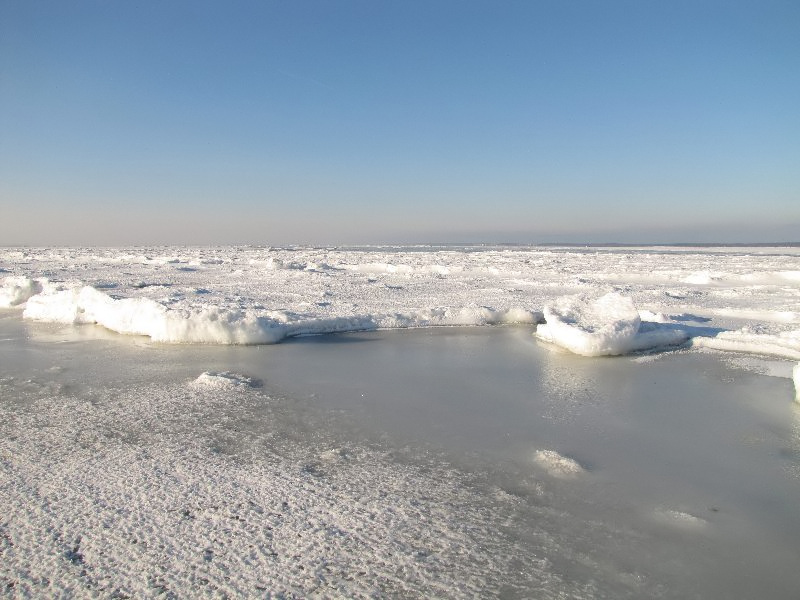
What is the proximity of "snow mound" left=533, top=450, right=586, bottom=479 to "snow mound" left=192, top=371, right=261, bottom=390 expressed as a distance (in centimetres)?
280

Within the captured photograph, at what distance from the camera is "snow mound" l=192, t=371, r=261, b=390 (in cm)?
497

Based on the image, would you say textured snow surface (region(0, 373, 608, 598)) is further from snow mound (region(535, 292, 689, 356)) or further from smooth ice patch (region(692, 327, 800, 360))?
smooth ice patch (region(692, 327, 800, 360))

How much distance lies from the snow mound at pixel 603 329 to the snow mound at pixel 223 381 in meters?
3.92

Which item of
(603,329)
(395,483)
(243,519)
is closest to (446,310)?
(603,329)

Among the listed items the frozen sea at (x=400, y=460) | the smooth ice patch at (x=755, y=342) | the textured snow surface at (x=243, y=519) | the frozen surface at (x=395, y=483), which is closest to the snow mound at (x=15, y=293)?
the frozen sea at (x=400, y=460)

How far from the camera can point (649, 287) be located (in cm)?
1380

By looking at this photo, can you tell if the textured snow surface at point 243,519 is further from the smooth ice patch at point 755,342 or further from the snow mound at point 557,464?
the smooth ice patch at point 755,342

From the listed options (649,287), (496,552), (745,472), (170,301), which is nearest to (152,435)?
(496,552)

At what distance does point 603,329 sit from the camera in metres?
6.63

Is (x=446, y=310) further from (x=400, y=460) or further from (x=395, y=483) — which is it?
(x=395, y=483)

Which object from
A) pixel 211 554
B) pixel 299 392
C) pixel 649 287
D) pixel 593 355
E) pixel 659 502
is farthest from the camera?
pixel 649 287

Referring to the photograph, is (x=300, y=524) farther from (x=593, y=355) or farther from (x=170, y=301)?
(x=170, y=301)

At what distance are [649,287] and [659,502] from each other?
11977mm

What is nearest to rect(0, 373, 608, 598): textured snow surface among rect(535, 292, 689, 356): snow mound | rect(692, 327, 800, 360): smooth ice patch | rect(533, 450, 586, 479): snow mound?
rect(533, 450, 586, 479): snow mound
